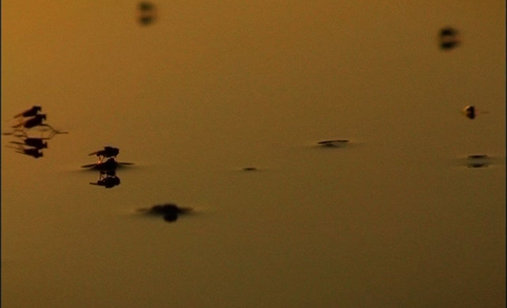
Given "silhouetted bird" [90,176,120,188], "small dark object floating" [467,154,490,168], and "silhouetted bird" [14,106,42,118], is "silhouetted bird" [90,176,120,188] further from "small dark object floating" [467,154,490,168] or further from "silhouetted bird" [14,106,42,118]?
"small dark object floating" [467,154,490,168]

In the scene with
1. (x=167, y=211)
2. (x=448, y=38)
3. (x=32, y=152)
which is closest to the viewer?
(x=167, y=211)

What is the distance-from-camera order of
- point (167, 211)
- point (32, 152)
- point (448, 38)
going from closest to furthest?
point (167, 211) < point (32, 152) < point (448, 38)

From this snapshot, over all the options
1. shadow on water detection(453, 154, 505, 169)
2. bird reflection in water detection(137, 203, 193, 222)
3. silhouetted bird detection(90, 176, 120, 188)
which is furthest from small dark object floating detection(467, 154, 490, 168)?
silhouetted bird detection(90, 176, 120, 188)

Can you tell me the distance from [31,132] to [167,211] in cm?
33

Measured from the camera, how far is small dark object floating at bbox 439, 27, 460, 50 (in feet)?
5.66

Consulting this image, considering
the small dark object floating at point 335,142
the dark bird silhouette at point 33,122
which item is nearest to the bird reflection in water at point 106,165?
the dark bird silhouette at point 33,122

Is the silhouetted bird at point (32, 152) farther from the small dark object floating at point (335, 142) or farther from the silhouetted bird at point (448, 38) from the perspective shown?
the silhouetted bird at point (448, 38)

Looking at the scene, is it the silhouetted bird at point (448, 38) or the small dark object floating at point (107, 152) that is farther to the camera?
the silhouetted bird at point (448, 38)

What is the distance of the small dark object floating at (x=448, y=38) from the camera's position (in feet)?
5.66

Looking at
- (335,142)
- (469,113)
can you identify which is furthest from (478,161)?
(335,142)

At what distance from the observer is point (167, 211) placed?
1.50 m

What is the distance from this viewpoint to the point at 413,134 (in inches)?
63.2

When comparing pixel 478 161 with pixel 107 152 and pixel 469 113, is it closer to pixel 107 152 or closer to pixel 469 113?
pixel 469 113

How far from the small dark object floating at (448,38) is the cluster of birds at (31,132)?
0.71m
